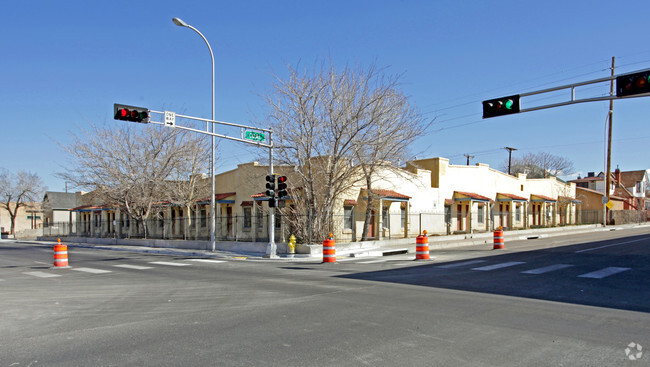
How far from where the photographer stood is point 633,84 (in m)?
13.0

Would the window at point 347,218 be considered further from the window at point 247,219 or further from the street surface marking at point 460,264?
the street surface marking at point 460,264

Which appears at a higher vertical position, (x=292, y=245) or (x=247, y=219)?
(x=247, y=219)

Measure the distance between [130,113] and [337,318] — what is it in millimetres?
12327

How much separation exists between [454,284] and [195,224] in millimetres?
29116

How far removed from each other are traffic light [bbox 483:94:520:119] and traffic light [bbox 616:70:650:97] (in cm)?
299

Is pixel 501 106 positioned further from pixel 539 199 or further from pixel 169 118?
pixel 539 199

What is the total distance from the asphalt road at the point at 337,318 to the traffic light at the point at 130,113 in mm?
5650

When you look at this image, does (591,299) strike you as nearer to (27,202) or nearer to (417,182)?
(417,182)

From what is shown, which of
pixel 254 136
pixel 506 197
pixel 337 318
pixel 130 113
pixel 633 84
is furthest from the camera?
pixel 506 197

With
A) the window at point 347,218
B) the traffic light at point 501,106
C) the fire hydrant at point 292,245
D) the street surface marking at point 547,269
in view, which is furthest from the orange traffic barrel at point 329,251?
the window at point 347,218

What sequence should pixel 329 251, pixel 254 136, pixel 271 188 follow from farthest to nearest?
1. pixel 254 136
2. pixel 271 188
3. pixel 329 251

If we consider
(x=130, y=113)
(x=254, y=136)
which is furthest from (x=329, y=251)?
(x=130, y=113)

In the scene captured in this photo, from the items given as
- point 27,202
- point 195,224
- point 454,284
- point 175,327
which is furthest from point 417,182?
point 27,202

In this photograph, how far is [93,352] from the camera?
6.17 meters
